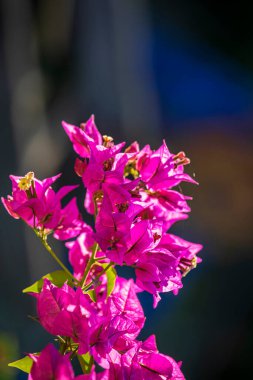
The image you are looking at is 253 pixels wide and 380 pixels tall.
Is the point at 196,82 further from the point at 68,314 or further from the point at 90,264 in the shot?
the point at 68,314

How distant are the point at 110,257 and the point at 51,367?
0.14 meters

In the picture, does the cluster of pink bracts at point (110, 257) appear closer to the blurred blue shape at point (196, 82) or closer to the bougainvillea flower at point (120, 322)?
the bougainvillea flower at point (120, 322)

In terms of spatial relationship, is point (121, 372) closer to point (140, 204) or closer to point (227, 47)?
point (140, 204)

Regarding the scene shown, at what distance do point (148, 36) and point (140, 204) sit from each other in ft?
8.31

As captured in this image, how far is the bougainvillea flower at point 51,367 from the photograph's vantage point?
1.82 feet

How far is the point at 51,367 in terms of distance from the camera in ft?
1.84

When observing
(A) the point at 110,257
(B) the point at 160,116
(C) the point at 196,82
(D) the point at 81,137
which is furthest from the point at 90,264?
(C) the point at 196,82

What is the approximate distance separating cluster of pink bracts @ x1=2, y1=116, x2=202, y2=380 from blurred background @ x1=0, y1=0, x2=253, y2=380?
85.1 inches

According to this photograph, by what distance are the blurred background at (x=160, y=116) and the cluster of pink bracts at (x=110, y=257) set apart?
7.09ft

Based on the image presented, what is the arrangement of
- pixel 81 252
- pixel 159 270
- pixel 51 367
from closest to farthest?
pixel 51 367, pixel 159 270, pixel 81 252

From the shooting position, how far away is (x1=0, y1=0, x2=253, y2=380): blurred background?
116 inches

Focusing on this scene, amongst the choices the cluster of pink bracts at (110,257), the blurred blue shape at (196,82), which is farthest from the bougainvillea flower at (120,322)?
the blurred blue shape at (196,82)

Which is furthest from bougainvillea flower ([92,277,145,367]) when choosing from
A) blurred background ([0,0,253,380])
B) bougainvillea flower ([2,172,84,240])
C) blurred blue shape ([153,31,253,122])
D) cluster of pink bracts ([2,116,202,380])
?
blurred blue shape ([153,31,253,122])

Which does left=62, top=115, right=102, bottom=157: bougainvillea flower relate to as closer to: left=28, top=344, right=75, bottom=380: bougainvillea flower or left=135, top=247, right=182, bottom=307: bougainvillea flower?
left=135, top=247, right=182, bottom=307: bougainvillea flower
